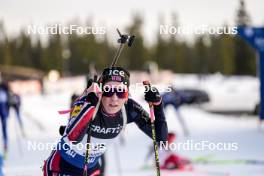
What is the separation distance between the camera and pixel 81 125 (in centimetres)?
331

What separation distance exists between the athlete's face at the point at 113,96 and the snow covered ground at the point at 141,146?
4.52 meters

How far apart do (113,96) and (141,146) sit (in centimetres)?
855

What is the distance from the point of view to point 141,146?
1186 centimetres

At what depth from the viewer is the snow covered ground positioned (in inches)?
329

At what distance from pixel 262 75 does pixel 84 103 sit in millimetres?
9726

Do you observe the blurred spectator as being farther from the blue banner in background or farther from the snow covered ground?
the blue banner in background

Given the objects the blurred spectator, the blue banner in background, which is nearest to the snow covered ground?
the blurred spectator

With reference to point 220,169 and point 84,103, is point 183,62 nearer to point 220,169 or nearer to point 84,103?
point 220,169

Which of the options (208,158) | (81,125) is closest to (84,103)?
(81,125)

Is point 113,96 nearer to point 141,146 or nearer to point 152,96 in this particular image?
point 152,96

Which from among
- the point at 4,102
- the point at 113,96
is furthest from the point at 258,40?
the point at 113,96

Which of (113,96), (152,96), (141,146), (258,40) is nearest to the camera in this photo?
(113,96)

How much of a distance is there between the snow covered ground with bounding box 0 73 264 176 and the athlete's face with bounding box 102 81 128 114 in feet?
14.8

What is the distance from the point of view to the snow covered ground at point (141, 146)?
329 inches
